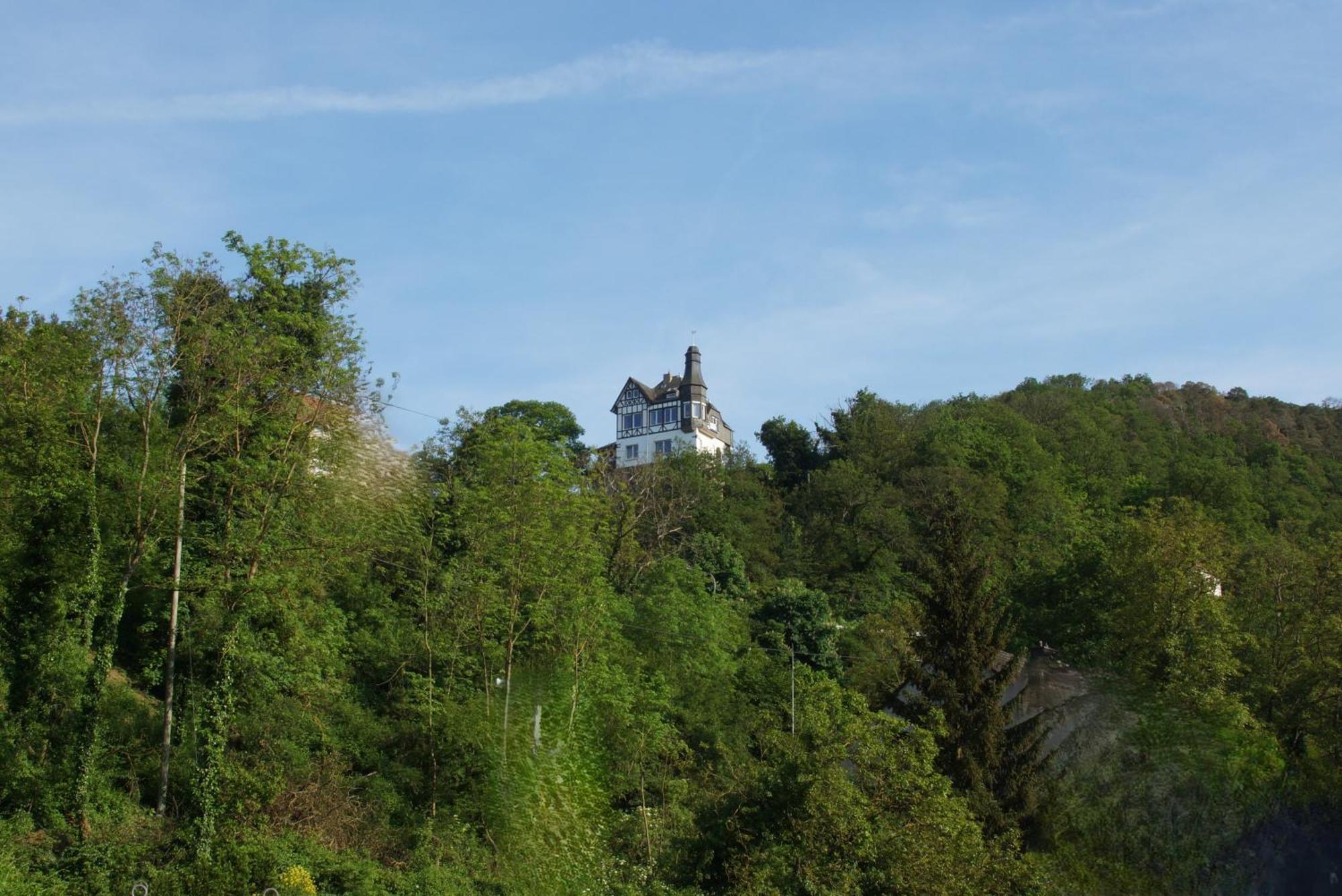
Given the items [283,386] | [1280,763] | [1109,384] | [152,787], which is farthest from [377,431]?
[1109,384]

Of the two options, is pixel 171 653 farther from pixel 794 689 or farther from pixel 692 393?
pixel 692 393

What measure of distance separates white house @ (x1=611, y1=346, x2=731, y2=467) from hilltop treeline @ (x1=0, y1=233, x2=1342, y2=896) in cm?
4471

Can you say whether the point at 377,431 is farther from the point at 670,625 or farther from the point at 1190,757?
the point at 1190,757

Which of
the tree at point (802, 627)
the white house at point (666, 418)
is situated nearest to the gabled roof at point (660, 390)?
the white house at point (666, 418)

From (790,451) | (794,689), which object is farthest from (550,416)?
(794,689)

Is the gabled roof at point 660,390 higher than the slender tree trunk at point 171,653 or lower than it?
higher

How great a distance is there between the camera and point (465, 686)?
2595cm

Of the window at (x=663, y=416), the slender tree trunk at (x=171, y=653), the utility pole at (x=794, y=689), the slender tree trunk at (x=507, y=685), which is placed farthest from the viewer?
the window at (x=663, y=416)

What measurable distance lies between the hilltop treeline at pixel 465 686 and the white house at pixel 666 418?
1760 inches

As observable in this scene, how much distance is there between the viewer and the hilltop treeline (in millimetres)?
19188

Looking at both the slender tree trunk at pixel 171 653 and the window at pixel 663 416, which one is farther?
the window at pixel 663 416

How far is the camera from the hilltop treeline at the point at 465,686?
63.0ft

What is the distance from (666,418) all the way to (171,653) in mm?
59327

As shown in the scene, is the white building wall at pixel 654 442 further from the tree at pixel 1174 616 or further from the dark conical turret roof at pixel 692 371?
the tree at pixel 1174 616
